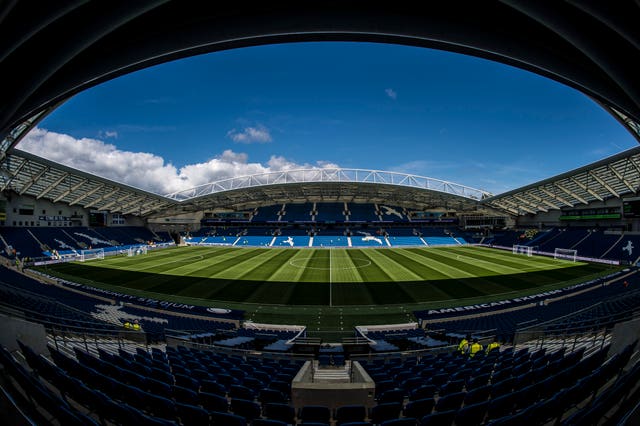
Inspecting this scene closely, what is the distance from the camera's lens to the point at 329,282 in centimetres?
2478

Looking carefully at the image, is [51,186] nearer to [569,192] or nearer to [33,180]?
[33,180]

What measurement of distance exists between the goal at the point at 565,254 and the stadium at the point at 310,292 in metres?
1.00

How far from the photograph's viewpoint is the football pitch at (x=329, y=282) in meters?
17.8

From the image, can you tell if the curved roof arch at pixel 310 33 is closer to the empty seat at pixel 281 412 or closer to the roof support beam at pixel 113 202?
the empty seat at pixel 281 412

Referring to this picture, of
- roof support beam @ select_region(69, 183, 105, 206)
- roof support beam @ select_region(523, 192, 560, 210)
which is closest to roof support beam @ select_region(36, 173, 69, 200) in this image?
roof support beam @ select_region(69, 183, 105, 206)

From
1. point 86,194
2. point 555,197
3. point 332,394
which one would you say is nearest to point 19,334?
point 332,394

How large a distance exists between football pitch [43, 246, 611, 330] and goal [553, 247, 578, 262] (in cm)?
631

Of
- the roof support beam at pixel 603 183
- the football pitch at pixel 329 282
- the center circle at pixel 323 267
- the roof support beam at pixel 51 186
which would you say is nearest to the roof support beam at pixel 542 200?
the roof support beam at pixel 603 183

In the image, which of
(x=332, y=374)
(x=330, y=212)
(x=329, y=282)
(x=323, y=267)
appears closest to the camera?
(x=332, y=374)

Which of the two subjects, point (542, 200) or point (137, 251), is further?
point (542, 200)

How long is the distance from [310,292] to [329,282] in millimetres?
3680

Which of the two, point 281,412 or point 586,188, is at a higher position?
point 586,188

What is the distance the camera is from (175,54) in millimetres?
5301

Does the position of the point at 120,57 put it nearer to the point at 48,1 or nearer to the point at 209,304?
the point at 48,1
